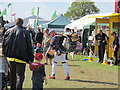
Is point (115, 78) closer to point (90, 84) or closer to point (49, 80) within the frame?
point (90, 84)

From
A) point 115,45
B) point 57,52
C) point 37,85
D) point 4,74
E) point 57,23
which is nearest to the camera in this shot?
point 37,85

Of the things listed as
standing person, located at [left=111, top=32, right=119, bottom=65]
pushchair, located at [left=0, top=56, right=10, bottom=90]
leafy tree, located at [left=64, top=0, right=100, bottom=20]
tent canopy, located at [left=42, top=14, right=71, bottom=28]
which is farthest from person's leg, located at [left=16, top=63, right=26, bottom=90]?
leafy tree, located at [left=64, top=0, right=100, bottom=20]

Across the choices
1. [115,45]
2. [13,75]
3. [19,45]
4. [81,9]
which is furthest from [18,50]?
[81,9]

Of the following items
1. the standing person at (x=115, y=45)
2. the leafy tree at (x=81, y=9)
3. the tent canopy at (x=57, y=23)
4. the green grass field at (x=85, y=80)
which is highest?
the leafy tree at (x=81, y=9)

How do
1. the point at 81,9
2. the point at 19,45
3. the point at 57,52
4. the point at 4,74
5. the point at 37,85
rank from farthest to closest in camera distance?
the point at 81,9 → the point at 57,52 → the point at 4,74 → the point at 37,85 → the point at 19,45

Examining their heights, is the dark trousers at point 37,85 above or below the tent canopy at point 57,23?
below

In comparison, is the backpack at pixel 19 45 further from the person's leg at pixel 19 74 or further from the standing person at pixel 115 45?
the standing person at pixel 115 45

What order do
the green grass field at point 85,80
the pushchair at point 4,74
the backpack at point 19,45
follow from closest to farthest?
the backpack at point 19,45, the pushchair at point 4,74, the green grass field at point 85,80

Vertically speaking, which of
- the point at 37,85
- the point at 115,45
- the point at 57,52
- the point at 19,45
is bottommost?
the point at 37,85

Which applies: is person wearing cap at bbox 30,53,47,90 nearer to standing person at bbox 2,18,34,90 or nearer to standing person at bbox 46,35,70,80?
standing person at bbox 2,18,34,90

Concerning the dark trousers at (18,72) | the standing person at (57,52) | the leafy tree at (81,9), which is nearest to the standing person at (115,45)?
the standing person at (57,52)

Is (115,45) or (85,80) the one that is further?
(115,45)

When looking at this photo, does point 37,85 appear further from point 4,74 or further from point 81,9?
point 81,9

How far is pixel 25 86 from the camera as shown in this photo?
9.11 metres
